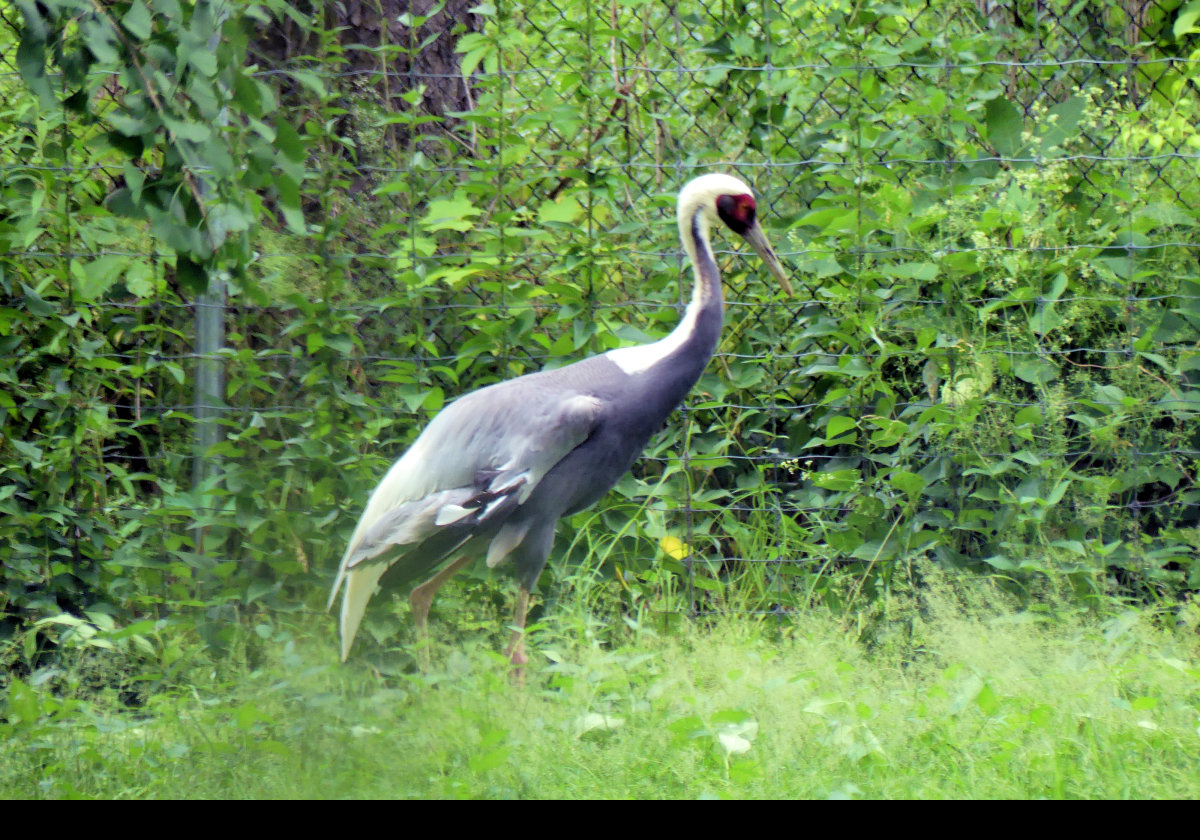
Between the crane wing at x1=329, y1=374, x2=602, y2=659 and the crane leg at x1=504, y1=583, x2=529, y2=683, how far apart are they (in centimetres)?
18

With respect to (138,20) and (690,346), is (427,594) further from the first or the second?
(138,20)

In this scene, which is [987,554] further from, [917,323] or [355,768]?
[355,768]

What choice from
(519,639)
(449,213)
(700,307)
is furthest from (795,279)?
(519,639)

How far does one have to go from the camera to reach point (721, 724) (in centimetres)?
271

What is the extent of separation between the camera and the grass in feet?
7.71

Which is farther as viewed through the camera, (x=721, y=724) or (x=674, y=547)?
(x=674, y=547)

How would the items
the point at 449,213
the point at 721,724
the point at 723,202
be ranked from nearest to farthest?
the point at 721,724
the point at 723,202
the point at 449,213

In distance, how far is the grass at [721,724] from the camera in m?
2.35

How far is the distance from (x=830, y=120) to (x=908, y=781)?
2.28 m

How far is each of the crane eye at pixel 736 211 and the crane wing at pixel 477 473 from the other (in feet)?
2.28

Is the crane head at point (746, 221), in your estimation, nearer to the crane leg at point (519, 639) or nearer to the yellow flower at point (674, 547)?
the yellow flower at point (674, 547)

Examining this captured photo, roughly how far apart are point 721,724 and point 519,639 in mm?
720

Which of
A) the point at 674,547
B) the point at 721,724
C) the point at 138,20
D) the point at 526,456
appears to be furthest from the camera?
the point at 674,547
